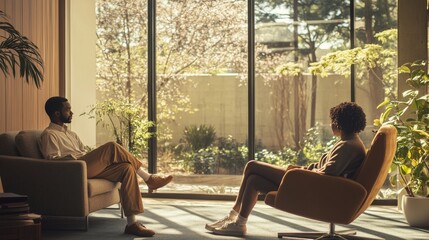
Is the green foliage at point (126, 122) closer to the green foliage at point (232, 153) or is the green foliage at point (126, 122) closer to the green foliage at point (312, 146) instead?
the green foliage at point (232, 153)

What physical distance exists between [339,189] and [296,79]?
3.00 metres

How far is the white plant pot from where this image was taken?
5754mm

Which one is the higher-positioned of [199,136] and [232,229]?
[199,136]

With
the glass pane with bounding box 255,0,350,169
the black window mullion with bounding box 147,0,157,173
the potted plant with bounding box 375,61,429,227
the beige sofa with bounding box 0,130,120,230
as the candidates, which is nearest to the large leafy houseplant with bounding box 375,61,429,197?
the potted plant with bounding box 375,61,429,227

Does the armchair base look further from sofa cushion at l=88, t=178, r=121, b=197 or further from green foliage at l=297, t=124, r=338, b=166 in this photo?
green foliage at l=297, t=124, r=338, b=166

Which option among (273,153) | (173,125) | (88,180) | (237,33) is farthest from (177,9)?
(88,180)

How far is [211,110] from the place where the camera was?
7801mm

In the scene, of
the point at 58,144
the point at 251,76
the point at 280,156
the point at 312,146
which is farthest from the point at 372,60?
the point at 58,144

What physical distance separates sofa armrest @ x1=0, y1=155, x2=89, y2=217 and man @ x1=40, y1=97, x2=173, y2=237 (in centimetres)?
15

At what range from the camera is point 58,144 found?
5.62 m

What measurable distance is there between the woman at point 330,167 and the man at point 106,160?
1.92 ft

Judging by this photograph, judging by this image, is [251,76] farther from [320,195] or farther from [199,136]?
[320,195]

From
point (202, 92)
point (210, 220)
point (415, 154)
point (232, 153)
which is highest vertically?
point (202, 92)

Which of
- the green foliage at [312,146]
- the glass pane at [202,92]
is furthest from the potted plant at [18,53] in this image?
the green foliage at [312,146]
